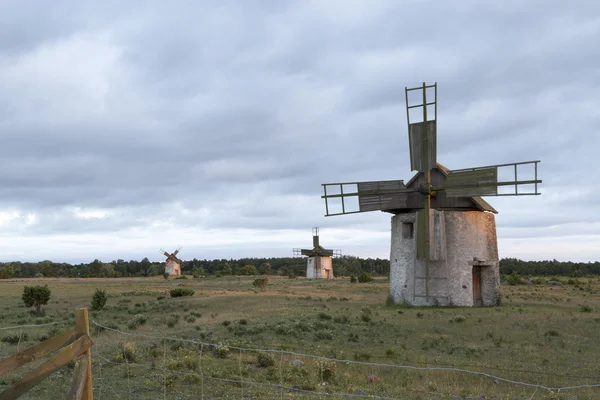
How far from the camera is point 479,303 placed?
97.7ft

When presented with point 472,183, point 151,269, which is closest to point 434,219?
point 472,183

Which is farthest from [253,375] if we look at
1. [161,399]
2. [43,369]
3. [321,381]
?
[43,369]

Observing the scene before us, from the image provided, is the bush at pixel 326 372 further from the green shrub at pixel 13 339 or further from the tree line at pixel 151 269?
the tree line at pixel 151 269

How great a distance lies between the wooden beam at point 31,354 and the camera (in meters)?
6.05

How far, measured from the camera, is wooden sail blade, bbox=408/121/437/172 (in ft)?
90.6

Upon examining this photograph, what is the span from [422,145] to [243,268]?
79115mm

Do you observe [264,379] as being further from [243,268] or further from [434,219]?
[243,268]

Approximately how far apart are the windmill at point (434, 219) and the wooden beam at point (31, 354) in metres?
21.9

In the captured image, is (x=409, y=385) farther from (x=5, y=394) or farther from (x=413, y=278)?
(x=413, y=278)

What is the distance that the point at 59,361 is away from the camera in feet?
20.9

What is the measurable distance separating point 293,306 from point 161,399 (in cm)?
1848

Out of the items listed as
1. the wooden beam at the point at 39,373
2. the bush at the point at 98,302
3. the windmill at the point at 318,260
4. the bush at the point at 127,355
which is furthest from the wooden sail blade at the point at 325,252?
the wooden beam at the point at 39,373

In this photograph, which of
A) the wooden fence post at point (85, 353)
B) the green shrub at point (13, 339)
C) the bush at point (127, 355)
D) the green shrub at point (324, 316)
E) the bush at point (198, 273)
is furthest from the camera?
the bush at point (198, 273)

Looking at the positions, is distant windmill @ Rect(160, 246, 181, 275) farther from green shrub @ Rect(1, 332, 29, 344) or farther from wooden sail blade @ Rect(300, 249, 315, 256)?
green shrub @ Rect(1, 332, 29, 344)
